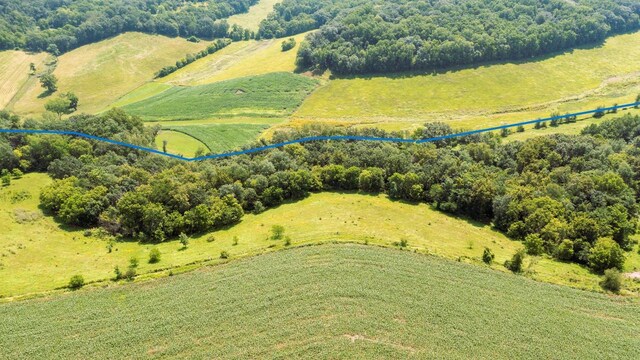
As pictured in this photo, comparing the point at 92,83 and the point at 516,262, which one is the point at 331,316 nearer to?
the point at 516,262

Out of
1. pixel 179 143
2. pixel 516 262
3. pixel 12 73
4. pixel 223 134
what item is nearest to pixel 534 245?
pixel 516 262

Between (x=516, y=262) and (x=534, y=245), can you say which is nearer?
(x=516, y=262)

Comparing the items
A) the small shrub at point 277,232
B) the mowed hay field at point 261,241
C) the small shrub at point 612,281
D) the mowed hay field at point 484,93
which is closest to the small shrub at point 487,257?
the mowed hay field at point 261,241

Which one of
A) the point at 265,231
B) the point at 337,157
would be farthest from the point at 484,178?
the point at 265,231

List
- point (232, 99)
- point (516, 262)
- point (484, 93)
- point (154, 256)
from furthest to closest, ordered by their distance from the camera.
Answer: point (232, 99)
point (484, 93)
point (154, 256)
point (516, 262)

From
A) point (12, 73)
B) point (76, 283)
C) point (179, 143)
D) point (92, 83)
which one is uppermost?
point (12, 73)

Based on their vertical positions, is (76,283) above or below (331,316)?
above

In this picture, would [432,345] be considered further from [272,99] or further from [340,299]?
[272,99]

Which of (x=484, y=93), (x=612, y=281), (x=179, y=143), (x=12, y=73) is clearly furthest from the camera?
(x=12, y=73)
